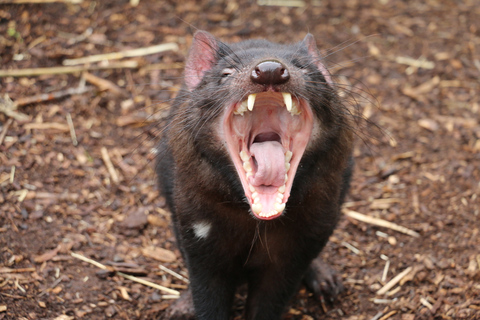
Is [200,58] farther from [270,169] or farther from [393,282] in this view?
[393,282]

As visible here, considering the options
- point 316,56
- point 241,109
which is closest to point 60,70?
point 316,56

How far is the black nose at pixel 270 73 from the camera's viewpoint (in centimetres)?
271

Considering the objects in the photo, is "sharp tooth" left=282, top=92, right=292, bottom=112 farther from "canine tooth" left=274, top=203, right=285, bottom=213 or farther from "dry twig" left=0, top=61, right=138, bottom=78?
"dry twig" left=0, top=61, right=138, bottom=78

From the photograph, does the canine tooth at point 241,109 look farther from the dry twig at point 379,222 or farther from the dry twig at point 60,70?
the dry twig at point 60,70

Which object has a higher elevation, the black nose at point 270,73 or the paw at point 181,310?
the black nose at point 270,73

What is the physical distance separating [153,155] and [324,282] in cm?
169

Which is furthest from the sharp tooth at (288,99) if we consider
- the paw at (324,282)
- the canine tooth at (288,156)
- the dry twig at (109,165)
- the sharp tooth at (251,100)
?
the dry twig at (109,165)

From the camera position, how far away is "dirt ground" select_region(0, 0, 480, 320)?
393cm

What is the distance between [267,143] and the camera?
2990 mm

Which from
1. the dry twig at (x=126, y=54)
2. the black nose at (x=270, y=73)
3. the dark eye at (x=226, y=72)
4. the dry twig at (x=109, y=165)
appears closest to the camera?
the black nose at (x=270, y=73)

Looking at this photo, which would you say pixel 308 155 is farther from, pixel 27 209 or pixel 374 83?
pixel 374 83

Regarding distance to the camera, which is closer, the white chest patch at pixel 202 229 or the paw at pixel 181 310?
the white chest patch at pixel 202 229

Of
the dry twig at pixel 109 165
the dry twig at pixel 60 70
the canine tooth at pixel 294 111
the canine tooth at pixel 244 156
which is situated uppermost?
the canine tooth at pixel 294 111

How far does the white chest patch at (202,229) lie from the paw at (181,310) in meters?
0.77
